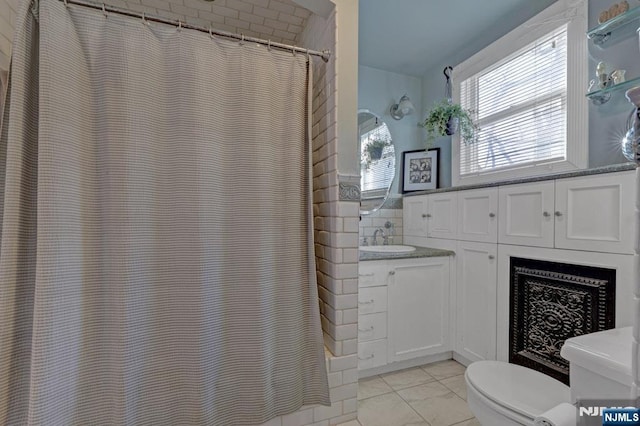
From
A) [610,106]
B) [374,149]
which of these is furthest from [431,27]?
[610,106]

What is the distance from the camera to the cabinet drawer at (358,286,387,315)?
76.7 inches

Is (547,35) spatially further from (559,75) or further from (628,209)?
(628,209)

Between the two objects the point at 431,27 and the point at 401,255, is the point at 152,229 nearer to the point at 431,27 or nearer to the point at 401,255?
the point at 401,255

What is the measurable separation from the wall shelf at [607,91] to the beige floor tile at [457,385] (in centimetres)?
197

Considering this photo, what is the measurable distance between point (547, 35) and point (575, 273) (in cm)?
164

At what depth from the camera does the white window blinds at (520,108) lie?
1.87m

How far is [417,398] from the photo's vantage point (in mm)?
1785

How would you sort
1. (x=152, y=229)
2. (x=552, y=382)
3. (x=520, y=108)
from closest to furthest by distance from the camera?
(x=152, y=229) < (x=552, y=382) < (x=520, y=108)

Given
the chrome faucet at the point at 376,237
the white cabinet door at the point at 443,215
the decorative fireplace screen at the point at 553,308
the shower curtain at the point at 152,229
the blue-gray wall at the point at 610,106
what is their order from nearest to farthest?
1. the shower curtain at the point at 152,229
2. the decorative fireplace screen at the point at 553,308
3. the blue-gray wall at the point at 610,106
4. the white cabinet door at the point at 443,215
5. the chrome faucet at the point at 376,237

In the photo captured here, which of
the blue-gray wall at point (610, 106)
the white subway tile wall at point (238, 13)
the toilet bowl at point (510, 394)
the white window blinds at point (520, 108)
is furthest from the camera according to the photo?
the white window blinds at point (520, 108)

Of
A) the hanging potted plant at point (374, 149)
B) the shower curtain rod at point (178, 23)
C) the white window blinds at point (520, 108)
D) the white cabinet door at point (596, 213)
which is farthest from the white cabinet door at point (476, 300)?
the shower curtain rod at point (178, 23)

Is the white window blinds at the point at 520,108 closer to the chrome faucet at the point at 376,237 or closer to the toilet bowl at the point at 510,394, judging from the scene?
the chrome faucet at the point at 376,237

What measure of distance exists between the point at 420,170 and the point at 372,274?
1.35 meters

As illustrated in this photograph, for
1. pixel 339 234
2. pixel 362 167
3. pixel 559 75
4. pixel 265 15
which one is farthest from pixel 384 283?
pixel 265 15
